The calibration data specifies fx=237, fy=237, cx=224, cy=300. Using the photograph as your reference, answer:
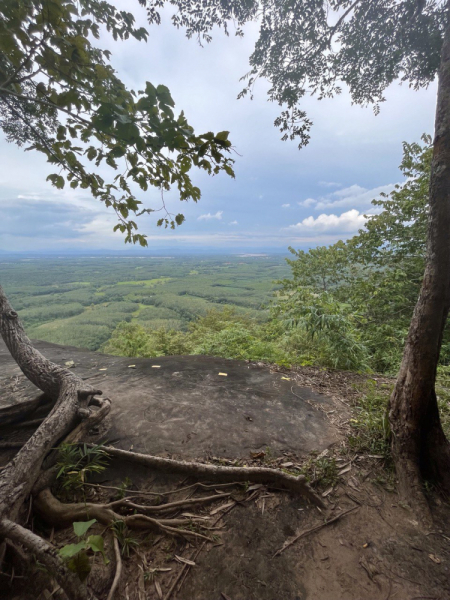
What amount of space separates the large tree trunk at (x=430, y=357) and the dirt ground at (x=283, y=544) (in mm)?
212

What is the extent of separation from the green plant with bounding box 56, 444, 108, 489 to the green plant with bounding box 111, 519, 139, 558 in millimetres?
569

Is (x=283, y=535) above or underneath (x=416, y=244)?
underneath

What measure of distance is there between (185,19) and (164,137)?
4.44 m

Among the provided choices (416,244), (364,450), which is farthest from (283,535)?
(416,244)

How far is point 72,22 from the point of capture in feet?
6.23

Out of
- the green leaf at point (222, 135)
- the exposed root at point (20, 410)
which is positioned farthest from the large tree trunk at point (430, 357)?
the exposed root at point (20, 410)

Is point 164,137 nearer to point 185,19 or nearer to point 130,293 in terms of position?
point 185,19

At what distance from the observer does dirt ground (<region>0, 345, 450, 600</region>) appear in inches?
61.0

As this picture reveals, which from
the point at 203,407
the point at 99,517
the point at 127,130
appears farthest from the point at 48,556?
the point at 127,130

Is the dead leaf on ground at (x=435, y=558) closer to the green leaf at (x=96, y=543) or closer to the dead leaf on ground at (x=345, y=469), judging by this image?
the dead leaf on ground at (x=345, y=469)

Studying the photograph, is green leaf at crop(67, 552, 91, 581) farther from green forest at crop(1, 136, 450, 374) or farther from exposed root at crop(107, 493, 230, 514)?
green forest at crop(1, 136, 450, 374)

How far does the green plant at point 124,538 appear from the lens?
1766 millimetres

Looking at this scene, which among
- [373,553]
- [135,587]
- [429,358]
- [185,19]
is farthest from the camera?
[185,19]

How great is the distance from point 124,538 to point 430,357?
303 cm
